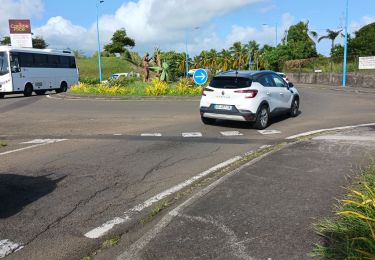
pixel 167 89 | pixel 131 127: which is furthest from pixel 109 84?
pixel 131 127

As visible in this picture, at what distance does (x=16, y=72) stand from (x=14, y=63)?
584 mm

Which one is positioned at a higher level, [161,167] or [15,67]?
[15,67]

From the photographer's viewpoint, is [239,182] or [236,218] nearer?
[236,218]

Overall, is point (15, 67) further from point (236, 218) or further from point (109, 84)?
point (236, 218)

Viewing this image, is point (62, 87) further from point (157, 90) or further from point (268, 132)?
point (268, 132)

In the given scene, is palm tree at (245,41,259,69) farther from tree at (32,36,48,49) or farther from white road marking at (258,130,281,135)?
white road marking at (258,130,281,135)

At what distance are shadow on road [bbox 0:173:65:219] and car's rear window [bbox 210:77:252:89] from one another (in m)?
6.23

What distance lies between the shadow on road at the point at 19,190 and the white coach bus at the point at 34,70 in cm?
2199

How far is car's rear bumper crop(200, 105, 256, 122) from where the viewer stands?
11.2 metres

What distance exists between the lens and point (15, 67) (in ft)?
88.3

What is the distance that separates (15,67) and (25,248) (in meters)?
25.3

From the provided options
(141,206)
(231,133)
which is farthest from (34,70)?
(141,206)

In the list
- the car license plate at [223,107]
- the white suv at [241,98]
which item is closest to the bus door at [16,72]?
the white suv at [241,98]

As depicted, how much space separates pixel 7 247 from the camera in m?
4.07
